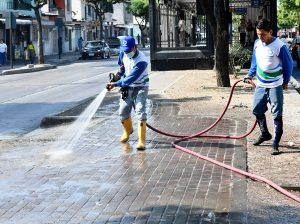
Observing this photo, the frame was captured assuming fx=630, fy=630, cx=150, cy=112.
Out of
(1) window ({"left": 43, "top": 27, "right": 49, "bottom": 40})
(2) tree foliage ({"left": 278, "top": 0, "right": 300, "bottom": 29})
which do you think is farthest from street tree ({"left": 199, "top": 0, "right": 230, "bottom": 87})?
(1) window ({"left": 43, "top": 27, "right": 49, "bottom": 40})

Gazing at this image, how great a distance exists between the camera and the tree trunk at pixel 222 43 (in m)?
17.9

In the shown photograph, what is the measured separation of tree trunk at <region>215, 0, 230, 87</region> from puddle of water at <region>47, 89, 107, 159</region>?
5.23 metres

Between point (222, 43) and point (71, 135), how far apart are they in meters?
8.26

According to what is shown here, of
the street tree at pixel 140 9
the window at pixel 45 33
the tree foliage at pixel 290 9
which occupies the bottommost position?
the window at pixel 45 33

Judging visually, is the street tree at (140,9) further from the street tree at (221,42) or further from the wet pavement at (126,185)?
the wet pavement at (126,185)

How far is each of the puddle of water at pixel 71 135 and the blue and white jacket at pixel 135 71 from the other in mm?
1116

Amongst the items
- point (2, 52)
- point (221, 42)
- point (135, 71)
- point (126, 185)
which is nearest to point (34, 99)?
point (221, 42)

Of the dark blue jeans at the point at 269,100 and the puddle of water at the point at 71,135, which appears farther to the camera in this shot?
the puddle of water at the point at 71,135

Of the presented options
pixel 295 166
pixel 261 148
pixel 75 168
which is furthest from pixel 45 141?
pixel 295 166

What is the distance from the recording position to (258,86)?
29.1ft

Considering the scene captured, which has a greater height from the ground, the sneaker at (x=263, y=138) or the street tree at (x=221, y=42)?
the street tree at (x=221, y=42)

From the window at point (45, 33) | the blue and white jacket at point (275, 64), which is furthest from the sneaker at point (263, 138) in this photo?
the window at point (45, 33)

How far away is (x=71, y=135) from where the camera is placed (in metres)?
10.8

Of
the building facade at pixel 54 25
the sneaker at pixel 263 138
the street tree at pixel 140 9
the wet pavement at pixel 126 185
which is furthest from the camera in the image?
the street tree at pixel 140 9
